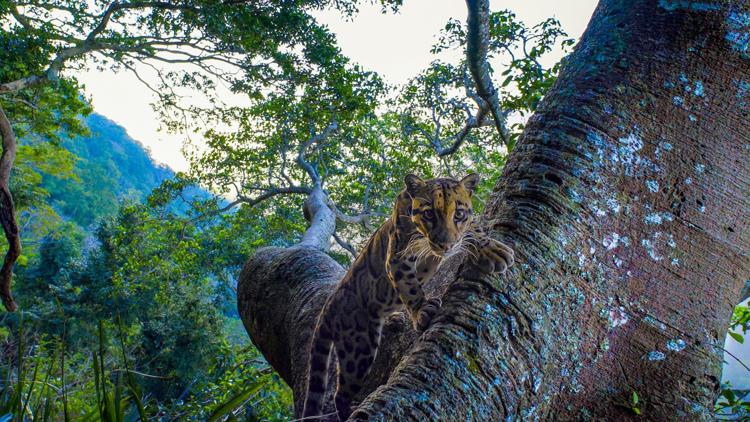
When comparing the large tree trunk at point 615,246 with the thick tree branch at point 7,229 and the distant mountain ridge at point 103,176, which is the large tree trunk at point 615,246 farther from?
the distant mountain ridge at point 103,176

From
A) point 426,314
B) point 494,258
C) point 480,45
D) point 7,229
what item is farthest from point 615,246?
point 7,229

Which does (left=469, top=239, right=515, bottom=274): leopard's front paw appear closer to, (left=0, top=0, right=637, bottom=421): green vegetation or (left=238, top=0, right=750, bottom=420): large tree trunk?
(left=238, top=0, right=750, bottom=420): large tree trunk

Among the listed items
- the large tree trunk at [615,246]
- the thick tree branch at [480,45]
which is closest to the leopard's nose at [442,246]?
the large tree trunk at [615,246]

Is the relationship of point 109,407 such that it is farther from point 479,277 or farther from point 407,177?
point 407,177

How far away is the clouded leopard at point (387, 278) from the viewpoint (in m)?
2.33

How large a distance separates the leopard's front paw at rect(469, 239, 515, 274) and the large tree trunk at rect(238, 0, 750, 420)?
0.04 metres

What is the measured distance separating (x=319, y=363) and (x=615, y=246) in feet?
5.53

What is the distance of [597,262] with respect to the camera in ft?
5.49

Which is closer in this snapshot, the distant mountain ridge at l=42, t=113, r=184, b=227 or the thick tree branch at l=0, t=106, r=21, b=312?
the thick tree branch at l=0, t=106, r=21, b=312

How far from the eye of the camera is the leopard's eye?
2391 mm

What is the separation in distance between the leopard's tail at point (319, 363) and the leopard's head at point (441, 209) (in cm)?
81

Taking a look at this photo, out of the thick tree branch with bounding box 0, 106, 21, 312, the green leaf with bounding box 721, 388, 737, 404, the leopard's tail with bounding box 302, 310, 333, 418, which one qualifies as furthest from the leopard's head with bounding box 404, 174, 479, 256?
the thick tree branch with bounding box 0, 106, 21, 312

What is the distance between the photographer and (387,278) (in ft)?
8.95

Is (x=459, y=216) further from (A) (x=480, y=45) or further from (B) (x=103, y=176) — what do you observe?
(B) (x=103, y=176)
